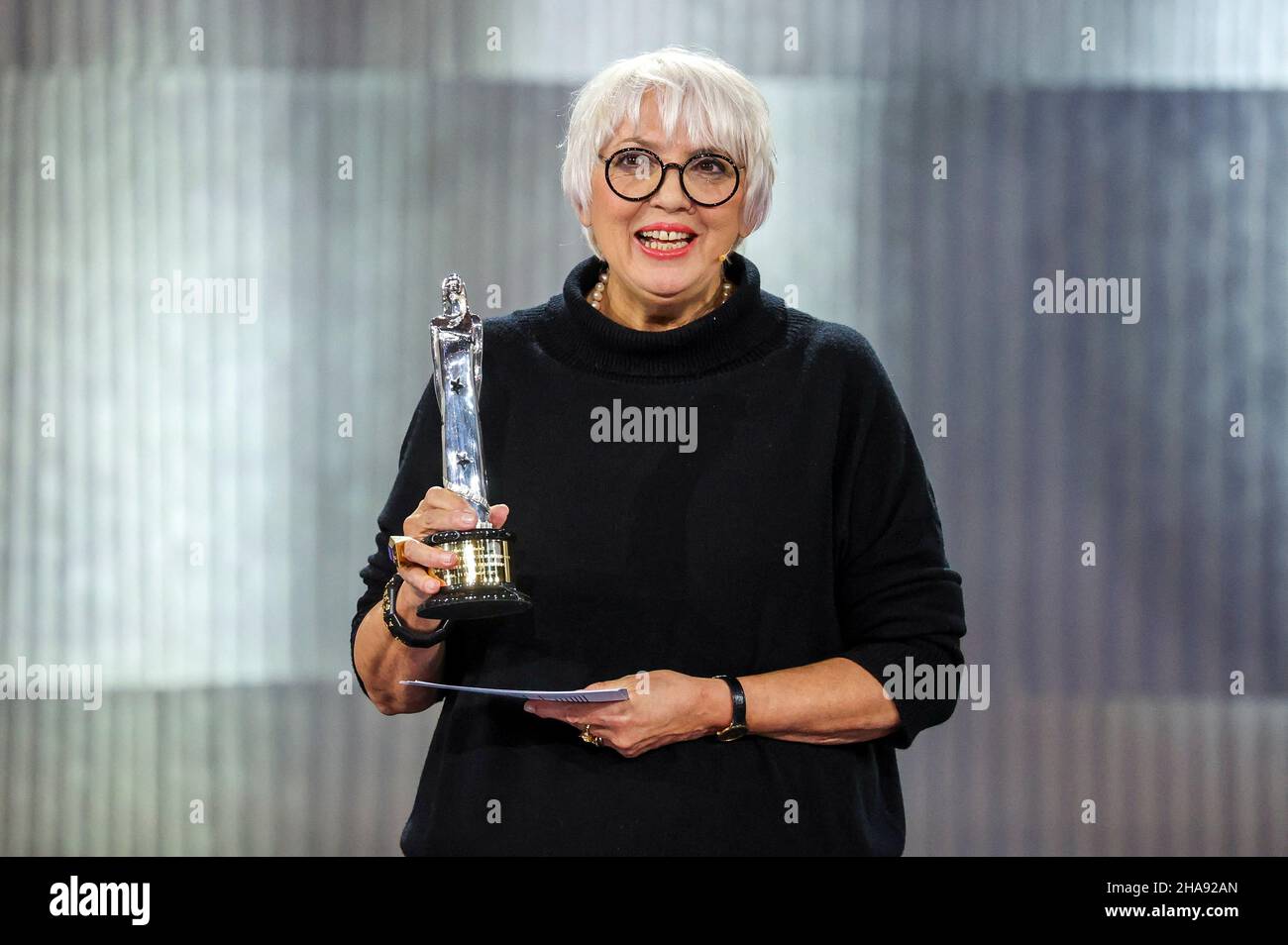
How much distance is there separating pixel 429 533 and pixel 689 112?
1.82ft

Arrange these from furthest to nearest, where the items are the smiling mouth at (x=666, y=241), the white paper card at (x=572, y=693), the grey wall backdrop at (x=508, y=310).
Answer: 1. the grey wall backdrop at (x=508, y=310)
2. the smiling mouth at (x=666, y=241)
3. the white paper card at (x=572, y=693)

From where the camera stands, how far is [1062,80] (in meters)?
3.22

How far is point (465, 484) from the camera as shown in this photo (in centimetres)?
136

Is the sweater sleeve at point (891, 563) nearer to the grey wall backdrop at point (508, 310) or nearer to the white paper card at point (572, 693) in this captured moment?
the white paper card at point (572, 693)

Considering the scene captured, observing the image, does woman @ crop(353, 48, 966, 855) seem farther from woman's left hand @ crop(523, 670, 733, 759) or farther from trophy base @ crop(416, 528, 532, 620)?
trophy base @ crop(416, 528, 532, 620)

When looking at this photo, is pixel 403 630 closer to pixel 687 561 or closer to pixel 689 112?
pixel 687 561

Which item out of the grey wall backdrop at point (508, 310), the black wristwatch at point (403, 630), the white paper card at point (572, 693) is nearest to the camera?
the white paper card at point (572, 693)

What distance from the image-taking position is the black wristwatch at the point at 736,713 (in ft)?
4.56

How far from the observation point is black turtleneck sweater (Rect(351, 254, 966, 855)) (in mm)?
1426

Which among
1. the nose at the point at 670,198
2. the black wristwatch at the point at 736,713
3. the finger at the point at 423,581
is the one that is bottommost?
the black wristwatch at the point at 736,713

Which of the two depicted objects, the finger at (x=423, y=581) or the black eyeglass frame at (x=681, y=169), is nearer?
the finger at (x=423, y=581)

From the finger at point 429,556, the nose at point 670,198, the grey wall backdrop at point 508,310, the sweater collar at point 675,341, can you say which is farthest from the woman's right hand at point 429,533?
the grey wall backdrop at point 508,310

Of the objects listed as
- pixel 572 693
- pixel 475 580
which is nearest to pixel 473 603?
pixel 475 580

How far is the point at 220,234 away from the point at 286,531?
75 centimetres
